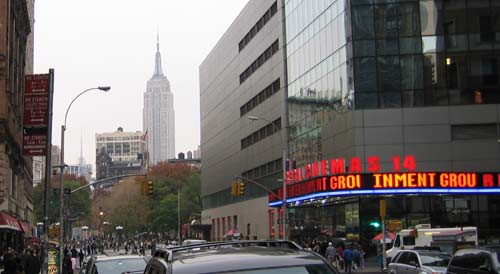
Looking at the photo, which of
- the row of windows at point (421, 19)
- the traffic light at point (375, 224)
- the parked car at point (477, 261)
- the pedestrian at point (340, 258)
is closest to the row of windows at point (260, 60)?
the row of windows at point (421, 19)

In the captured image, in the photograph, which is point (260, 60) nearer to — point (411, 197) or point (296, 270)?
point (411, 197)

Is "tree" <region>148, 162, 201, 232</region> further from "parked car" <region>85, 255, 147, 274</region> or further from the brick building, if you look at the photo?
"parked car" <region>85, 255, 147, 274</region>

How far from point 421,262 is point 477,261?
6295 mm

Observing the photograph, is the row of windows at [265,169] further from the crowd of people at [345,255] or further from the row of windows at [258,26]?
the crowd of people at [345,255]

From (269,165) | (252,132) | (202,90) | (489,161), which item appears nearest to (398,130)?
(489,161)

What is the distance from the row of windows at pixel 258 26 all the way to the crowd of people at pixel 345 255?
29.3 m

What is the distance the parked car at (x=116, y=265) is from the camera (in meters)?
16.8

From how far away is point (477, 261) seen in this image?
1555 centimetres

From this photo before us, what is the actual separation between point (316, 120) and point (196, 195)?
266 feet

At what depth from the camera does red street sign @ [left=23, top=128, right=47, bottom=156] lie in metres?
28.4

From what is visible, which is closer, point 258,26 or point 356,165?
point 356,165

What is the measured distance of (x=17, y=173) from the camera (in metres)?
52.4

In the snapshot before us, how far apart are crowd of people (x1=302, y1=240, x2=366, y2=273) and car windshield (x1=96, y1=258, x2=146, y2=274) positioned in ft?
75.8

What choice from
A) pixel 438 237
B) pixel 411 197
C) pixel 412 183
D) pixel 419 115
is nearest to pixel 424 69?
pixel 419 115
